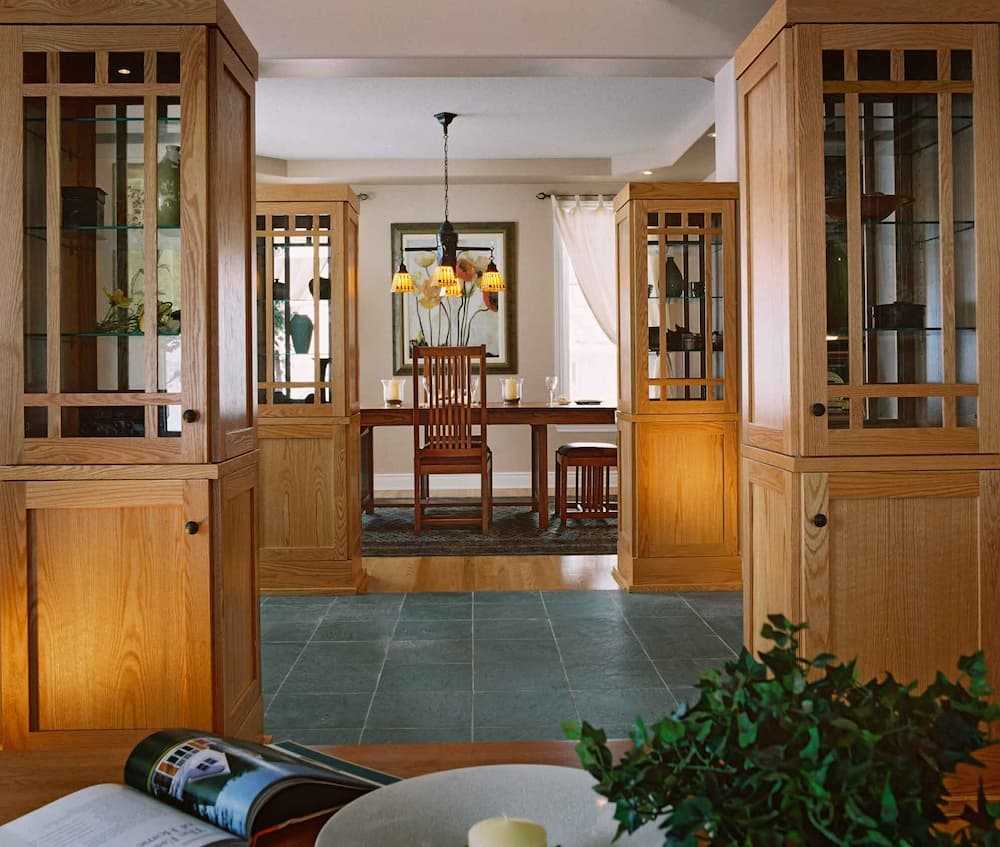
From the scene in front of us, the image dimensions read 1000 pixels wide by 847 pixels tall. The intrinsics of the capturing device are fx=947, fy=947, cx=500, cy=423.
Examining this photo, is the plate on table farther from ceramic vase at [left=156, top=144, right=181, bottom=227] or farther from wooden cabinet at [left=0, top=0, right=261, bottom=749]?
ceramic vase at [left=156, top=144, right=181, bottom=227]

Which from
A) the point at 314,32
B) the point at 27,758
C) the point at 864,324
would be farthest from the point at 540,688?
the point at 314,32

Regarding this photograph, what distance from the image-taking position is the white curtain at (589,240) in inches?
321

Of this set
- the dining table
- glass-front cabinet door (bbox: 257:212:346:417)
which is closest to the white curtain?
the dining table

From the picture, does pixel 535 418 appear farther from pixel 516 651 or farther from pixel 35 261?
pixel 35 261

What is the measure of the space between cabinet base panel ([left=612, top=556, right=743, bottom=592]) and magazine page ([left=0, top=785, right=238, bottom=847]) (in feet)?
12.7

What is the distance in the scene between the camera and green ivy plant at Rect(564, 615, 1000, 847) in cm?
53

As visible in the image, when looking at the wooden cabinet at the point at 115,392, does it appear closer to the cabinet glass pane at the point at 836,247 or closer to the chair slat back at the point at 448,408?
the cabinet glass pane at the point at 836,247

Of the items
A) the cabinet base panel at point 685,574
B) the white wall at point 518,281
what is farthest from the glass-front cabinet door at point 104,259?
the white wall at point 518,281

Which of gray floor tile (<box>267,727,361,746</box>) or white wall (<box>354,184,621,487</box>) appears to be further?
white wall (<box>354,184,621,487</box>)

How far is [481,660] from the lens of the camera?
3531 mm

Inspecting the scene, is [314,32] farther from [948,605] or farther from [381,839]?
[381,839]

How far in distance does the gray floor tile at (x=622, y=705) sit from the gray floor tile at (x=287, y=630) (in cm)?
129

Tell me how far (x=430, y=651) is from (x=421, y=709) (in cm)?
65

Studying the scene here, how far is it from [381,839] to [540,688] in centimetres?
250
